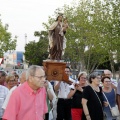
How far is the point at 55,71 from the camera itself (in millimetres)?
10555

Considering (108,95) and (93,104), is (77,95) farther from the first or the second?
(93,104)

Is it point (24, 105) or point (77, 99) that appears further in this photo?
point (77, 99)

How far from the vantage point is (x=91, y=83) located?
850cm

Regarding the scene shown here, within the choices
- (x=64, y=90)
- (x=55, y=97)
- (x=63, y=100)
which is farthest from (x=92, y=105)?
(x=63, y=100)

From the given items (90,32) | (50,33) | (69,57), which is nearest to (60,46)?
(50,33)

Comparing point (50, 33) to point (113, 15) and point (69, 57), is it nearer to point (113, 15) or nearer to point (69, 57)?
point (113, 15)

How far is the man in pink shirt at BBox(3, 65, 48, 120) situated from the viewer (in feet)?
17.5

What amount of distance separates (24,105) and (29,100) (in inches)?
3.7

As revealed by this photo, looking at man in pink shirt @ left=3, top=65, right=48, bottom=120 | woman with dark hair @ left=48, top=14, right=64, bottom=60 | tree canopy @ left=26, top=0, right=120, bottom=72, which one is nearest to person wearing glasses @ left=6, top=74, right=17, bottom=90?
woman with dark hair @ left=48, top=14, right=64, bottom=60

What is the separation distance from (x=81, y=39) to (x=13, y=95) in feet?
140

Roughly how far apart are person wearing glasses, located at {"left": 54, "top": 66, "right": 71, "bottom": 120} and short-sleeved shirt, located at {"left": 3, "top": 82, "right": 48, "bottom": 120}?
5.15 meters

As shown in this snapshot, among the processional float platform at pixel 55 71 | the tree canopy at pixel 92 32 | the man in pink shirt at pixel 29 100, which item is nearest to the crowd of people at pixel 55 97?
the man in pink shirt at pixel 29 100

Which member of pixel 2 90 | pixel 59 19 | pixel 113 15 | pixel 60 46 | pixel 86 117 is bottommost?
pixel 86 117

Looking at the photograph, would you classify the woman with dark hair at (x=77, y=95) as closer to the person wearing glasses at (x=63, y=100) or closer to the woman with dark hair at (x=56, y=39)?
the person wearing glasses at (x=63, y=100)
